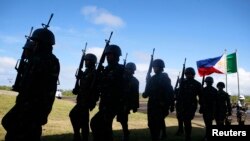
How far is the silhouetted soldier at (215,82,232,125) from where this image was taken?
42.5ft

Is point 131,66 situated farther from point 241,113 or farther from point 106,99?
point 241,113

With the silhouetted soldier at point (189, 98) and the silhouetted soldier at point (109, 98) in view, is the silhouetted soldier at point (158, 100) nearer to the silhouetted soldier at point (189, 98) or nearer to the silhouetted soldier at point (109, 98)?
the silhouetted soldier at point (189, 98)

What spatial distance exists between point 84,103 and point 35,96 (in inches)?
109

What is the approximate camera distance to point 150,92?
9484 millimetres

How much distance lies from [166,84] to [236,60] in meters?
10.8

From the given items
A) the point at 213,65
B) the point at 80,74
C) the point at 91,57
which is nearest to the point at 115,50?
the point at 91,57

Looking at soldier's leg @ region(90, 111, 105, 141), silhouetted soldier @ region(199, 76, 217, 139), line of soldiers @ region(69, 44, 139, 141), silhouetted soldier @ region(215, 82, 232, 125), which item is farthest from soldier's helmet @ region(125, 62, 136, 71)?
soldier's leg @ region(90, 111, 105, 141)

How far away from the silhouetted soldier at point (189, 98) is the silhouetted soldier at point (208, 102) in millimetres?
932

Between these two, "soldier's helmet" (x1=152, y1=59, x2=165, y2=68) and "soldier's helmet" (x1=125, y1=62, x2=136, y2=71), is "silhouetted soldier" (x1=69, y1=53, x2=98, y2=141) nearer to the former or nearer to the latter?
"soldier's helmet" (x1=152, y1=59, x2=165, y2=68)

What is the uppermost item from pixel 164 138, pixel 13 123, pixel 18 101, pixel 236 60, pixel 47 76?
pixel 236 60

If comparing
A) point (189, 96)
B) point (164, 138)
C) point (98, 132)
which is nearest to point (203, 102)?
point (189, 96)

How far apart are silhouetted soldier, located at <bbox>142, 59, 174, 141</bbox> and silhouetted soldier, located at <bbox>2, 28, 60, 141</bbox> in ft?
14.3

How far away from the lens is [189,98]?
35.7 ft

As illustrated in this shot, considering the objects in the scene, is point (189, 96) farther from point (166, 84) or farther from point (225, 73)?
point (225, 73)
